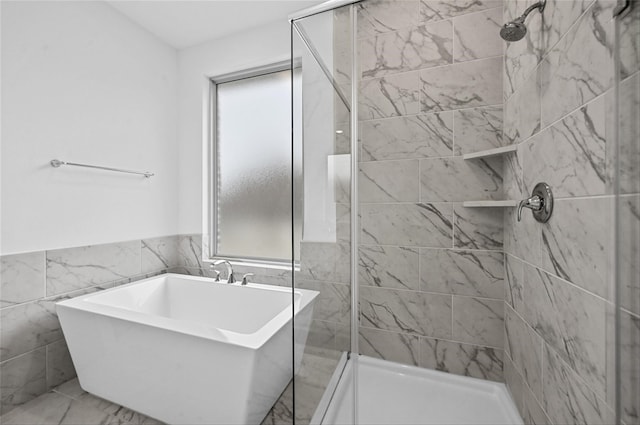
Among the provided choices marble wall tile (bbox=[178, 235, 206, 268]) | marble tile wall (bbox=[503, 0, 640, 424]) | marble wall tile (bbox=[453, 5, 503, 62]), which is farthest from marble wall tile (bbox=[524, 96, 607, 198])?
marble wall tile (bbox=[178, 235, 206, 268])

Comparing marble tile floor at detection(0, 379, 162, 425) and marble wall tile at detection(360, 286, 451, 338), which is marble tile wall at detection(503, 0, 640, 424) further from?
marble tile floor at detection(0, 379, 162, 425)

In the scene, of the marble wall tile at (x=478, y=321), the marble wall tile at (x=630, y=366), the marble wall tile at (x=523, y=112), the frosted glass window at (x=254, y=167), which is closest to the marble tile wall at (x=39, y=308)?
the frosted glass window at (x=254, y=167)

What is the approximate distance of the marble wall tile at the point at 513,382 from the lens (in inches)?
42.7

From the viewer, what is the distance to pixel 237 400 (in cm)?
102

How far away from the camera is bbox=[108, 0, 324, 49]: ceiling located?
179 centimetres

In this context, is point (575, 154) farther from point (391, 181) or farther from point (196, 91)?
point (196, 91)

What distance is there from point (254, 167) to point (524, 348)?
1.99 metres

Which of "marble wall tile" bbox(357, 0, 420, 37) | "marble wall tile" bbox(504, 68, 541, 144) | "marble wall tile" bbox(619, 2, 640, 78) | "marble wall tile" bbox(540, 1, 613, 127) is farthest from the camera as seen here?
"marble wall tile" bbox(357, 0, 420, 37)

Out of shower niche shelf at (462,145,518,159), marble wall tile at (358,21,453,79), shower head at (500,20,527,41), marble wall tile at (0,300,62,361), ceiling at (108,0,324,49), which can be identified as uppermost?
ceiling at (108,0,324,49)

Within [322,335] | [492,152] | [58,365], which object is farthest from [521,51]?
[58,365]

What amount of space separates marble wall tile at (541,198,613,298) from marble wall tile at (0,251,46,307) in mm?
2307

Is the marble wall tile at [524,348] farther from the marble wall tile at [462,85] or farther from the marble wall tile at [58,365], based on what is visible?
the marble wall tile at [58,365]

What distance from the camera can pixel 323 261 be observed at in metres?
0.92

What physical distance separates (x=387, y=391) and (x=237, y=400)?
0.72m
